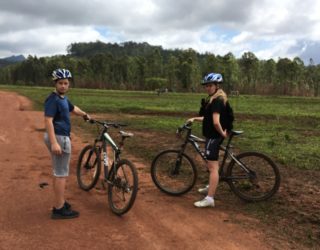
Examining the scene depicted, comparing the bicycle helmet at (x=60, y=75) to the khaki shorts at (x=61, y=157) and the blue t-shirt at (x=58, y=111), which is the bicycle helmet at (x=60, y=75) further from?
the khaki shorts at (x=61, y=157)

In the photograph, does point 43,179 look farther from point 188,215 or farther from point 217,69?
point 217,69

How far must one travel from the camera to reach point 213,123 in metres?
6.35

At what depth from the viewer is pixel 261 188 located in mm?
6988

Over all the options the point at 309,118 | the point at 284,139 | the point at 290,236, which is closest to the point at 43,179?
the point at 290,236

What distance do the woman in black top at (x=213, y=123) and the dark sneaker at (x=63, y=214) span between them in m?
1.84

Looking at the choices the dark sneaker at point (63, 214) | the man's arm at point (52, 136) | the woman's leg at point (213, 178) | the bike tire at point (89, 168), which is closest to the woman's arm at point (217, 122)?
the woman's leg at point (213, 178)

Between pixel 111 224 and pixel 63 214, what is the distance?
2.34 feet

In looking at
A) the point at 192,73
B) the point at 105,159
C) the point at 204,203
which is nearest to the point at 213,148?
the point at 204,203

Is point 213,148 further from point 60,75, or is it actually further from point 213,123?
point 60,75

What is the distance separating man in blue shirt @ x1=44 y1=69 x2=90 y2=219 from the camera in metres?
5.58

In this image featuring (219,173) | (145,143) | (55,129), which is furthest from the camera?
(145,143)

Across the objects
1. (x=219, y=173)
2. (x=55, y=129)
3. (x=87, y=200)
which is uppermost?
(x=55, y=129)

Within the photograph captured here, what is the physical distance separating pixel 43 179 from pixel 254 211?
12.9ft

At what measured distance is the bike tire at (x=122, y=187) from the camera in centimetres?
585
